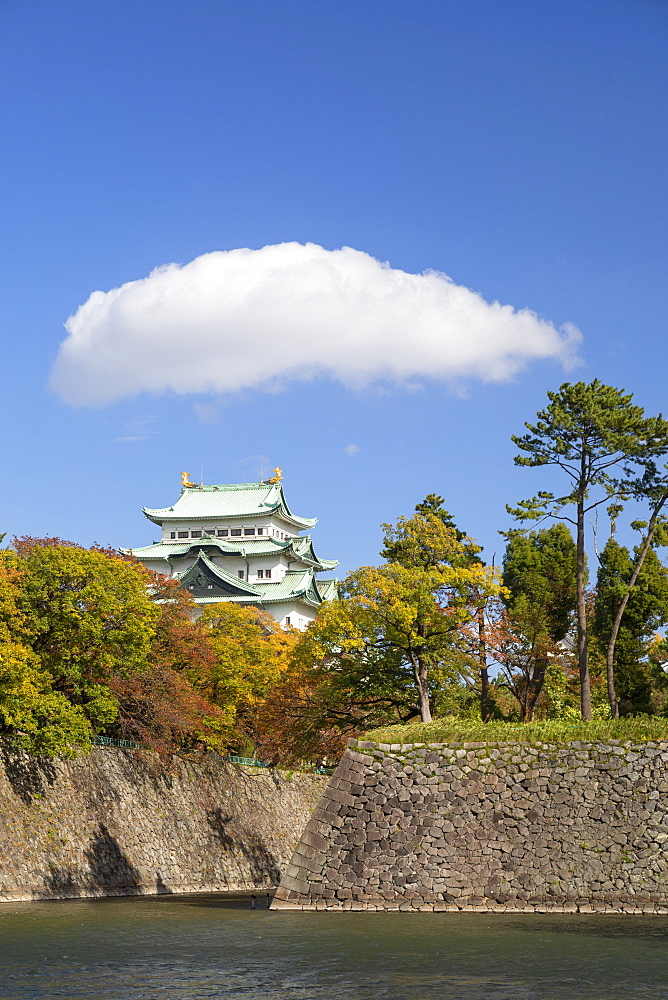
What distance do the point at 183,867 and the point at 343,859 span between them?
44.0ft

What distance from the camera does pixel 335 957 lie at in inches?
608

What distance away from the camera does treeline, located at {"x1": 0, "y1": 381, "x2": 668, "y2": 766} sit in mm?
28250

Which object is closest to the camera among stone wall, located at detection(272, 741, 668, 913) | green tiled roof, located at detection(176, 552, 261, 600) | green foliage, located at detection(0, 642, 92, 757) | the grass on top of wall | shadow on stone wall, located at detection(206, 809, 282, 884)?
stone wall, located at detection(272, 741, 668, 913)

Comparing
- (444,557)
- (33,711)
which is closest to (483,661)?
(444,557)

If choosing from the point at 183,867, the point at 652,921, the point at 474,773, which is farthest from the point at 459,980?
the point at 183,867

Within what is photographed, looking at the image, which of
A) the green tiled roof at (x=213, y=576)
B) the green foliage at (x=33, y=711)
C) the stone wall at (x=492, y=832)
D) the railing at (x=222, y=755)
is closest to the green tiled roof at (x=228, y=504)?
the green tiled roof at (x=213, y=576)

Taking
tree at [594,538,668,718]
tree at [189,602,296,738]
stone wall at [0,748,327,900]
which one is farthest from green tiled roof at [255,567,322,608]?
tree at [594,538,668,718]

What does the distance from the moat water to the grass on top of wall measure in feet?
11.9

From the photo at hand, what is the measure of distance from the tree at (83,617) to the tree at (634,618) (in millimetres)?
15675

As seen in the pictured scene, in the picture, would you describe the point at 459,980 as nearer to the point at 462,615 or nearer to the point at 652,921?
the point at 652,921

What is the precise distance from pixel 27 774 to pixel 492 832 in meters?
13.2

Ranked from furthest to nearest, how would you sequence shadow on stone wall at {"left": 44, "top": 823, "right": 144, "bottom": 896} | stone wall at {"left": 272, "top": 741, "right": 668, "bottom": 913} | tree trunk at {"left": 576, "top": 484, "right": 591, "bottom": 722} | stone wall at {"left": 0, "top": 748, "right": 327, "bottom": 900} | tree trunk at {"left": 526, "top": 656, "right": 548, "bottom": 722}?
tree trunk at {"left": 526, "top": 656, "right": 548, "bottom": 722}, tree trunk at {"left": 576, "top": 484, "right": 591, "bottom": 722}, shadow on stone wall at {"left": 44, "top": 823, "right": 144, "bottom": 896}, stone wall at {"left": 0, "top": 748, "right": 327, "bottom": 900}, stone wall at {"left": 272, "top": 741, "right": 668, "bottom": 913}

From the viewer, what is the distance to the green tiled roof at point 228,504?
7762 centimetres

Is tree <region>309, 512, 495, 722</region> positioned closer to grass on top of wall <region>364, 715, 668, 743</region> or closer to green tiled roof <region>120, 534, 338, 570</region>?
grass on top of wall <region>364, 715, 668, 743</region>
